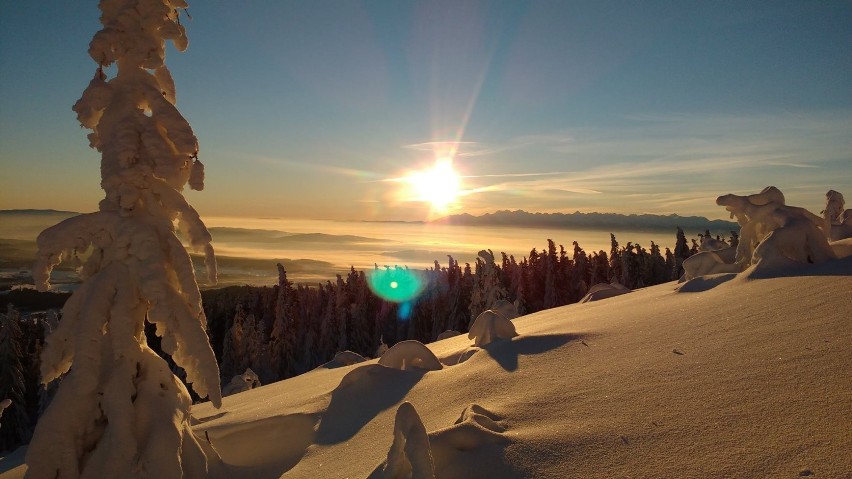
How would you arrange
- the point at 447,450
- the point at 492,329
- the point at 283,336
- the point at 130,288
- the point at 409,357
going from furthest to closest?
the point at 283,336 < the point at 492,329 < the point at 409,357 < the point at 130,288 < the point at 447,450

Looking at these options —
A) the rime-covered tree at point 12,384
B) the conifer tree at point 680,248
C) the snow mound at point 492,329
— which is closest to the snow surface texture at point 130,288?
the snow mound at point 492,329

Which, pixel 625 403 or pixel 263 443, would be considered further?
pixel 263 443

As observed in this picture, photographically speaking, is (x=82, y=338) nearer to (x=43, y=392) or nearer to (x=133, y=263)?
(x=133, y=263)

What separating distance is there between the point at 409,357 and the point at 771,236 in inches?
266

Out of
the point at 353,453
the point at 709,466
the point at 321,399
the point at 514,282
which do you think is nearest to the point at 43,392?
the point at 321,399

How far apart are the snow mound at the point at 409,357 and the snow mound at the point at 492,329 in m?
1.01

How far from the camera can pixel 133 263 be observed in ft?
18.9

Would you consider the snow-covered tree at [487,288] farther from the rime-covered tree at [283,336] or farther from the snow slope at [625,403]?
the snow slope at [625,403]

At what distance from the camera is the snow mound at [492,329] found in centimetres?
855

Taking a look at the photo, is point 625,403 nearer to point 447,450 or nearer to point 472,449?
point 472,449

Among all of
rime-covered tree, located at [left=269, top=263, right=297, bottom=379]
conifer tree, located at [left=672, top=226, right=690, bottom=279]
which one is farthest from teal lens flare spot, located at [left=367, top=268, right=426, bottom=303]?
conifer tree, located at [left=672, top=226, right=690, bottom=279]

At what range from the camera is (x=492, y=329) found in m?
8.73

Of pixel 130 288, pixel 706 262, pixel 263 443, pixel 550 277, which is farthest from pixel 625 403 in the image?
pixel 550 277

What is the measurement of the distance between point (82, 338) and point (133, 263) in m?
0.97
